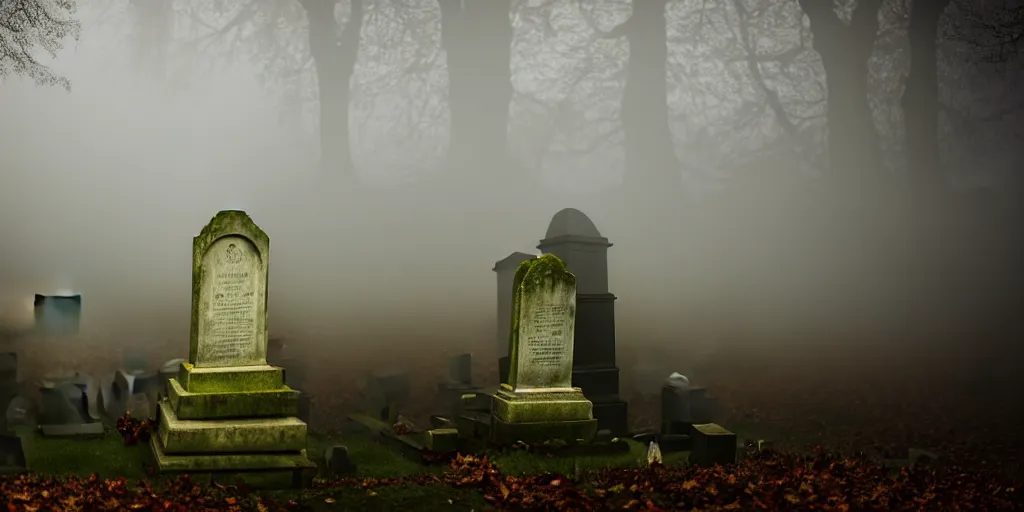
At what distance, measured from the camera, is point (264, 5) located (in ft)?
86.2

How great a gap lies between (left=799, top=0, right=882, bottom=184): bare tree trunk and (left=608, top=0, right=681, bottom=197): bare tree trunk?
18.7 ft

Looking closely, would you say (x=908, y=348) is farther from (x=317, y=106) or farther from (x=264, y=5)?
(x=264, y=5)

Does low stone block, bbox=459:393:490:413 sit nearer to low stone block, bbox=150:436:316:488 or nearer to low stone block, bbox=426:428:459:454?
low stone block, bbox=426:428:459:454

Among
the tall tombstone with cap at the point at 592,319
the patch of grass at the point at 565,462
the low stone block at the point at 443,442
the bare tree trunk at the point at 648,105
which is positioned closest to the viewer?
the patch of grass at the point at 565,462

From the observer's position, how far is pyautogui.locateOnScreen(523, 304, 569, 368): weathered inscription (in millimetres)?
9086

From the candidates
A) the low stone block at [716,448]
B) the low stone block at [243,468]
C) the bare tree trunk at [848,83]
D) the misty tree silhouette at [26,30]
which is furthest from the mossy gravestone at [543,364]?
the bare tree trunk at [848,83]

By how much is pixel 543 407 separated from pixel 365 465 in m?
2.30

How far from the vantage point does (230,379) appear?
726 centimetres

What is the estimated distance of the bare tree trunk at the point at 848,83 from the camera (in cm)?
2428

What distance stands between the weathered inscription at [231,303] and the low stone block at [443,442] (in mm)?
2266

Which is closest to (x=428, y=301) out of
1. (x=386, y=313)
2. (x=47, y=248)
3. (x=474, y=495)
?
(x=386, y=313)

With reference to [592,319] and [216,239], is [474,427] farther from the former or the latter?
[216,239]

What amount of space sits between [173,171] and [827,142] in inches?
986

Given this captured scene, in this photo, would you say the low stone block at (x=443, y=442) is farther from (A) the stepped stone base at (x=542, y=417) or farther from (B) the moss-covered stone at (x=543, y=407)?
(B) the moss-covered stone at (x=543, y=407)
